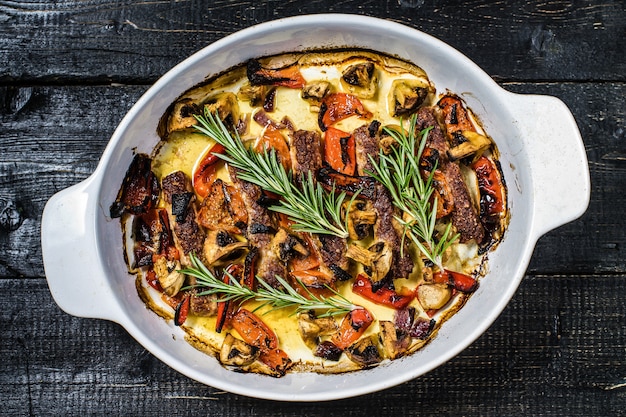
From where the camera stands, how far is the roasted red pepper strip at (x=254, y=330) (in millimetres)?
2123

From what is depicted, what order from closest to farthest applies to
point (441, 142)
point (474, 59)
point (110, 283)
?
point (110, 283), point (441, 142), point (474, 59)

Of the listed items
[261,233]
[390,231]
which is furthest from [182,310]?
[390,231]

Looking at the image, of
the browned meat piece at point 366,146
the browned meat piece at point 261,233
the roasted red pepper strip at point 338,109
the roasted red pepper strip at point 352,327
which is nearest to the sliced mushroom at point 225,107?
the browned meat piece at point 261,233

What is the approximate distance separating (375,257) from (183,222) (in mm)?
673

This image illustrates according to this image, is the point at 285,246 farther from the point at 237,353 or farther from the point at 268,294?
the point at 237,353

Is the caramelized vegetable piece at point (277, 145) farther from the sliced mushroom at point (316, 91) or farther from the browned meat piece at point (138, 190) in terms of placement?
the browned meat piece at point (138, 190)

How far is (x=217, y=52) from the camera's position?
6.42ft

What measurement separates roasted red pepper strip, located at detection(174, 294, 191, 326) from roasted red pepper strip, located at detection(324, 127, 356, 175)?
70 cm

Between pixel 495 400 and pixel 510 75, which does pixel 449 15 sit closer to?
pixel 510 75

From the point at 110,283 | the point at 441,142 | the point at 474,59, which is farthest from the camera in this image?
the point at 474,59

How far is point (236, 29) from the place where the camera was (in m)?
2.27

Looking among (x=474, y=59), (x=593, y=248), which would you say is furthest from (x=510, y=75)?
(x=593, y=248)

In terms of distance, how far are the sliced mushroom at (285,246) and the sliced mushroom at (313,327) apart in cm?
22

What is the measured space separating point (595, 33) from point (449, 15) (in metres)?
0.56
